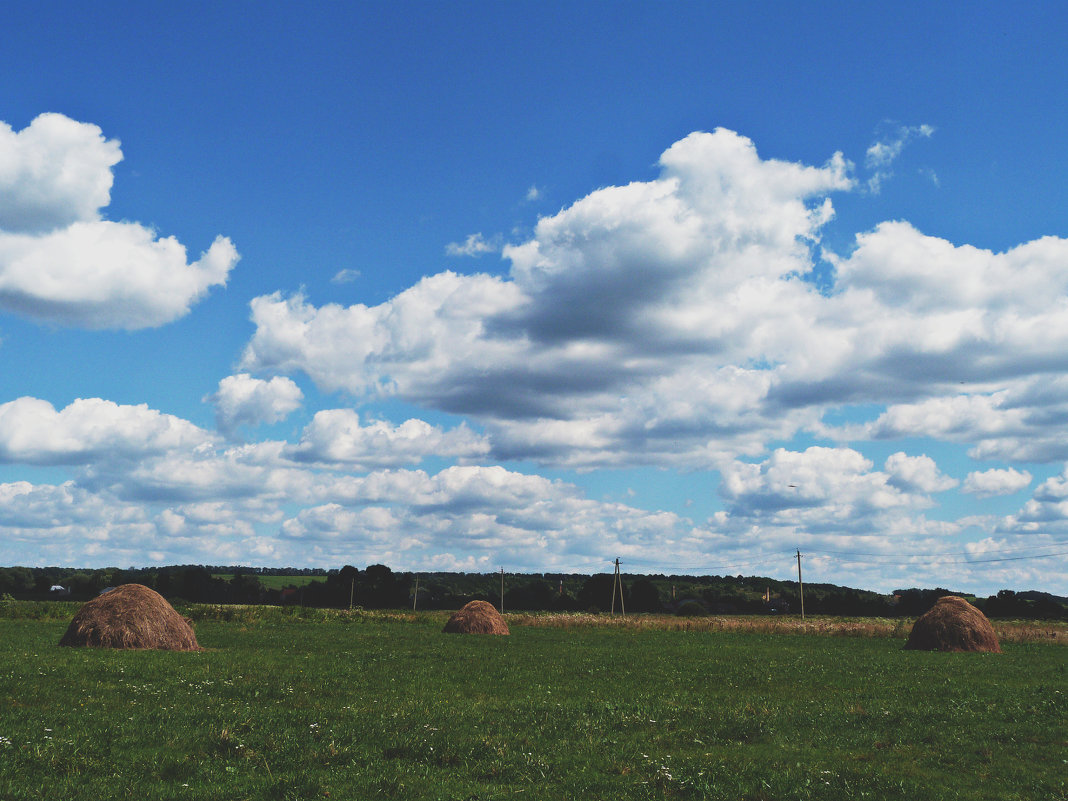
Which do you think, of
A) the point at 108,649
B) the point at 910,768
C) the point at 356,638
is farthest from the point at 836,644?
the point at 108,649

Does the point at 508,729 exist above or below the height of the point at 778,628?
above

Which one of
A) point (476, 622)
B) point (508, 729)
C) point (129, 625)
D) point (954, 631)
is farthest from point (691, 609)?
point (508, 729)

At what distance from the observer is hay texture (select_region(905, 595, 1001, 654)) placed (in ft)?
141

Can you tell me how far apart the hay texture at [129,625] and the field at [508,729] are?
1.44 m

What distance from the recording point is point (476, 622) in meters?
52.3

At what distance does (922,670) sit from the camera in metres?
31.0

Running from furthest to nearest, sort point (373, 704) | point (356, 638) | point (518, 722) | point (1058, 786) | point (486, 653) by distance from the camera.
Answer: point (356, 638)
point (486, 653)
point (373, 704)
point (518, 722)
point (1058, 786)

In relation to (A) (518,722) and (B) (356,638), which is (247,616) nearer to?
(B) (356,638)

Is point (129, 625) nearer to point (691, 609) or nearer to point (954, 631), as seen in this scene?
point (954, 631)

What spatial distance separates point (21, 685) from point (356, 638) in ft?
89.4

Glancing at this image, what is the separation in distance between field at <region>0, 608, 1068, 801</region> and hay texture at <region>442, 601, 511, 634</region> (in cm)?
2208

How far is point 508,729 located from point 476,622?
37.5 metres

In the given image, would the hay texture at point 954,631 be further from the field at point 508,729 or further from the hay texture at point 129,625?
the hay texture at point 129,625

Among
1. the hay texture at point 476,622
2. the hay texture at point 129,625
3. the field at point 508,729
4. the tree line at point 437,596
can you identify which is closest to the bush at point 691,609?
the tree line at point 437,596
